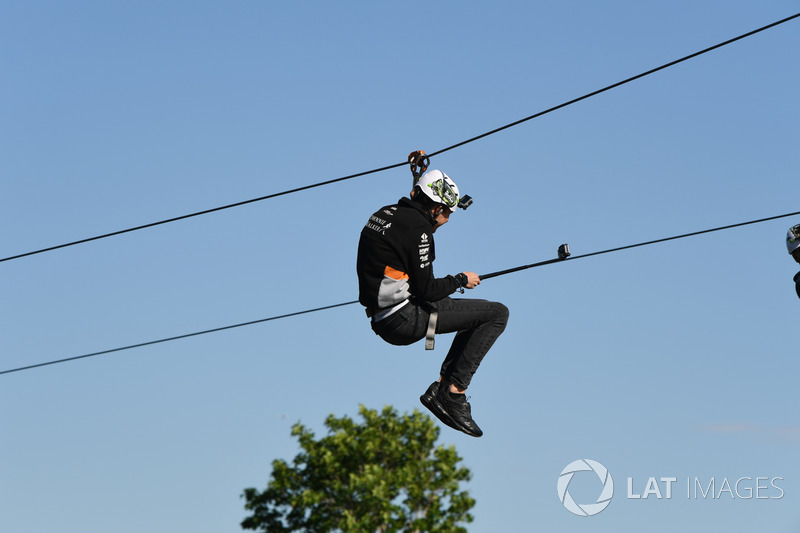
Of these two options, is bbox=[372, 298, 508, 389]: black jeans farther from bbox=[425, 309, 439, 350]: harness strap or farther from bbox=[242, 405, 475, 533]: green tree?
bbox=[242, 405, 475, 533]: green tree

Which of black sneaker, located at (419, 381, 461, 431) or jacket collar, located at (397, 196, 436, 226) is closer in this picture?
jacket collar, located at (397, 196, 436, 226)

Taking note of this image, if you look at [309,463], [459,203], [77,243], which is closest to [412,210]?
[459,203]

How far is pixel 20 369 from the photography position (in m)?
21.6

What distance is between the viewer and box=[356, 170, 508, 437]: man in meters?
11.5

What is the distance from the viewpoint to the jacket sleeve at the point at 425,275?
11.5m

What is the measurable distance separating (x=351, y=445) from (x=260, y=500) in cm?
680

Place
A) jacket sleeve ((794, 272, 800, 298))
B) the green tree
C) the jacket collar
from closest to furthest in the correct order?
the jacket collar, jacket sleeve ((794, 272, 800, 298)), the green tree

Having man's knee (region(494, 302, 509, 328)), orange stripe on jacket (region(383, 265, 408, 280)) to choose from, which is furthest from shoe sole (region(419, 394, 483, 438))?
orange stripe on jacket (region(383, 265, 408, 280))

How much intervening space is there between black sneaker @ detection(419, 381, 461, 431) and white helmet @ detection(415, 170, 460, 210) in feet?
7.10

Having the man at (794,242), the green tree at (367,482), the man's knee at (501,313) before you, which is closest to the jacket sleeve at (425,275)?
the man's knee at (501,313)

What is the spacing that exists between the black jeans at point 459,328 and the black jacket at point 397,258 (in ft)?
0.98

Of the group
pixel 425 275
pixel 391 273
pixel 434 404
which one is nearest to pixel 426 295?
pixel 425 275

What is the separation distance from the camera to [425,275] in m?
11.6

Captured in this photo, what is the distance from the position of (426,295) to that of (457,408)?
1.54m
